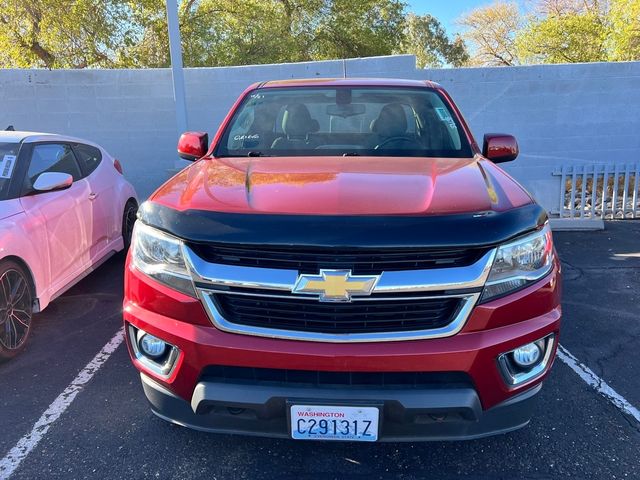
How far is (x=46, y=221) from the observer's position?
13.2 feet

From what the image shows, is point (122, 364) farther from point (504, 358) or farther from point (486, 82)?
point (486, 82)

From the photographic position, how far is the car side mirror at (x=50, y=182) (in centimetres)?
393

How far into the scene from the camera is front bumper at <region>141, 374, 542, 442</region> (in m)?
2.05

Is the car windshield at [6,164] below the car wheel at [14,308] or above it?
above

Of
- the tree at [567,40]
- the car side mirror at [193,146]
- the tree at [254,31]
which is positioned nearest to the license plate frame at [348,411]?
the car side mirror at [193,146]

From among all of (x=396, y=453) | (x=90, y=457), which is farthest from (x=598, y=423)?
(x=90, y=457)

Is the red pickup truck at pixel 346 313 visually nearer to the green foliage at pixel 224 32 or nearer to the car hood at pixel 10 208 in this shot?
the car hood at pixel 10 208

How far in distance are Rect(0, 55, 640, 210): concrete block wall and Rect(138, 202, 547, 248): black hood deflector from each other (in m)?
6.79

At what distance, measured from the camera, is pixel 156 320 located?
224 centimetres

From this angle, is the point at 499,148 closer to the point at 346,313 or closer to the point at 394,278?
the point at 394,278

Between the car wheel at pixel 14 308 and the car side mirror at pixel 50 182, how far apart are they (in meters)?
0.63

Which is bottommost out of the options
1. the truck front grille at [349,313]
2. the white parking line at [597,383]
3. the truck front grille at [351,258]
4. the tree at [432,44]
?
the white parking line at [597,383]

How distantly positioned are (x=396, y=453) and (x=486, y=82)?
731cm

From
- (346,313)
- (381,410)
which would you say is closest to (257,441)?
(381,410)
